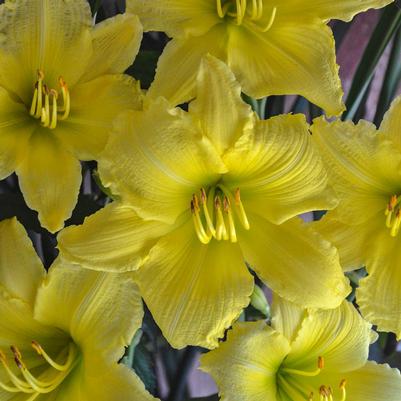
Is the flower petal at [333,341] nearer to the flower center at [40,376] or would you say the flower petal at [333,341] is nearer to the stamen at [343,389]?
the stamen at [343,389]

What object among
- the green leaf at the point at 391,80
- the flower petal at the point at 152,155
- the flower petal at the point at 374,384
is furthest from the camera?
the green leaf at the point at 391,80

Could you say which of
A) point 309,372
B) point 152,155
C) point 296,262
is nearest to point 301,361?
point 309,372

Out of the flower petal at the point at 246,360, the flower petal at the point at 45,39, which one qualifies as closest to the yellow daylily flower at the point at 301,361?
the flower petal at the point at 246,360

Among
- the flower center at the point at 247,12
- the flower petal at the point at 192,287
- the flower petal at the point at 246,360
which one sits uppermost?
the flower center at the point at 247,12

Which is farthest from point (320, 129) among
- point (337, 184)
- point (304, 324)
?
point (304, 324)

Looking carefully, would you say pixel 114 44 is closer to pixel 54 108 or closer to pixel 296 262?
pixel 54 108

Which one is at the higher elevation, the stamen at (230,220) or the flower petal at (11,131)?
the flower petal at (11,131)
